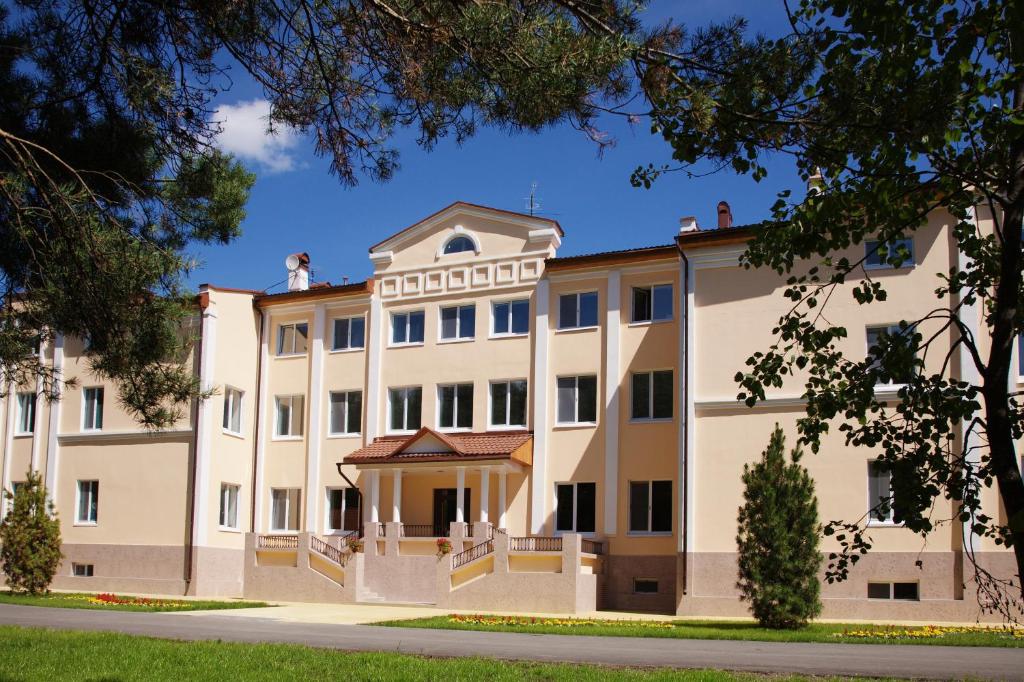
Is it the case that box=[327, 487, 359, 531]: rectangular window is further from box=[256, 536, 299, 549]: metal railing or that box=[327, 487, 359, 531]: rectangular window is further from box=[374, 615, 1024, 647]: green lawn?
box=[374, 615, 1024, 647]: green lawn

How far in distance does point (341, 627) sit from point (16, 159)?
497 inches

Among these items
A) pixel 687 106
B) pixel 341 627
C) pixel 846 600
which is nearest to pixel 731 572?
pixel 846 600

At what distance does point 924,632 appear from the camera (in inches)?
757

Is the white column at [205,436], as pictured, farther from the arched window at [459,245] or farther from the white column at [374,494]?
the arched window at [459,245]

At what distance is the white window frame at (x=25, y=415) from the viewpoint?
36.3 metres

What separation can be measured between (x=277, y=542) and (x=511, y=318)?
980 centimetres


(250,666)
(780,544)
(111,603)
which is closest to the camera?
(250,666)

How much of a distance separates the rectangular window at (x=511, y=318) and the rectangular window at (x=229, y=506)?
10248mm

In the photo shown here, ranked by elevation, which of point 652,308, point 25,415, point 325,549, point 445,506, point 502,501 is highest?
point 652,308

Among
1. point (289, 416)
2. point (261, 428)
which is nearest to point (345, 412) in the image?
point (289, 416)

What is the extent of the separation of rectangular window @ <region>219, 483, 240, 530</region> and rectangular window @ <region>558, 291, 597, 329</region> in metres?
12.3

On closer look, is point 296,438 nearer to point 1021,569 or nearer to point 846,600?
point 846,600

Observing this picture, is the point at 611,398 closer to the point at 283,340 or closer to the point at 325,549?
the point at 325,549

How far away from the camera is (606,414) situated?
29.5 m
